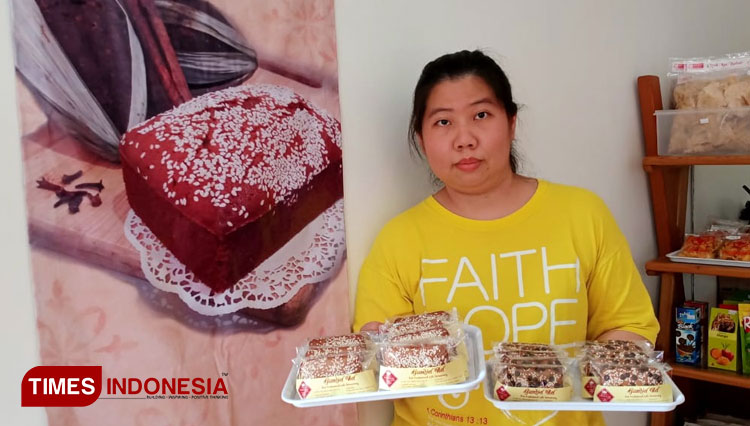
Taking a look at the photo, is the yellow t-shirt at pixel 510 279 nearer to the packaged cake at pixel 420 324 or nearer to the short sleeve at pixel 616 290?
the short sleeve at pixel 616 290

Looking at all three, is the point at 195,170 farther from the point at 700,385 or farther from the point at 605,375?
the point at 700,385

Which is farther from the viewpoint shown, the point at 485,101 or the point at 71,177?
the point at 485,101

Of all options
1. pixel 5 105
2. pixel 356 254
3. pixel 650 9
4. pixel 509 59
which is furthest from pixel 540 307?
pixel 650 9

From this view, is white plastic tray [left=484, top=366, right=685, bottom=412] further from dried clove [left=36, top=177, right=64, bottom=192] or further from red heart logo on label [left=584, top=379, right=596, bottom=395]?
dried clove [left=36, top=177, right=64, bottom=192]

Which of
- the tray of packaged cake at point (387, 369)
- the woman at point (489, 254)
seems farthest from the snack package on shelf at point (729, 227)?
the tray of packaged cake at point (387, 369)

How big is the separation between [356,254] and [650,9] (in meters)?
1.59

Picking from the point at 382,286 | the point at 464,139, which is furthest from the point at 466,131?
the point at 382,286

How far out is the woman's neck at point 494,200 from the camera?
1.35 m

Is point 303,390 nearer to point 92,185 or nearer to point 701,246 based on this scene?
point 92,185

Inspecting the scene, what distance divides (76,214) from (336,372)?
19.5 inches

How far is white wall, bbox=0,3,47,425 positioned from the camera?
94 centimetres

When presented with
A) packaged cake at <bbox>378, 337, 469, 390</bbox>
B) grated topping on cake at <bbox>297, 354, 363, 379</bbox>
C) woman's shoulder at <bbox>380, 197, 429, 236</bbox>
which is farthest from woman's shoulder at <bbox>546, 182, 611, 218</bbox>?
grated topping on cake at <bbox>297, 354, 363, 379</bbox>

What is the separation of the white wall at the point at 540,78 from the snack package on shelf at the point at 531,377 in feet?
1.41

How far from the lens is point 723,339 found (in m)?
2.10
